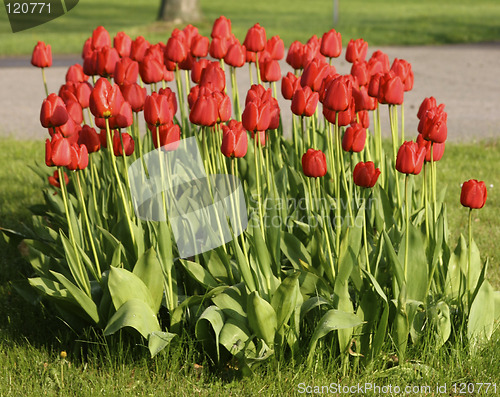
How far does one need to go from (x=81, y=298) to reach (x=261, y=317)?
2.25 ft

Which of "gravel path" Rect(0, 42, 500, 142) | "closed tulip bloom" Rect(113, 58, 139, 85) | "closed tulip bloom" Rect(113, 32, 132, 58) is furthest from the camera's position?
"gravel path" Rect(0, 42, 500, 142)

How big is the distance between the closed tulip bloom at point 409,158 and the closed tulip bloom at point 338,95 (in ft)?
0.88

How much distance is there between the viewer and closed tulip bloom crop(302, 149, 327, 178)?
101 inches

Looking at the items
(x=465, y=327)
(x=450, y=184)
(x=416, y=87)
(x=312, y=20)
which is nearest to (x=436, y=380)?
(x=465, y=327)

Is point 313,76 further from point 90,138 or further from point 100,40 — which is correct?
point 100,40

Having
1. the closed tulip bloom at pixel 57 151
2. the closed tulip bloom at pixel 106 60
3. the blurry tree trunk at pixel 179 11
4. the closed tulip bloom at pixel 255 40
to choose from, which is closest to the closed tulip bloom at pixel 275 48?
the closed tulip bloom at pixel 255 40

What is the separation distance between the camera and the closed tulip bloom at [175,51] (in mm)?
3338

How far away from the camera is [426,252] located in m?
2.87

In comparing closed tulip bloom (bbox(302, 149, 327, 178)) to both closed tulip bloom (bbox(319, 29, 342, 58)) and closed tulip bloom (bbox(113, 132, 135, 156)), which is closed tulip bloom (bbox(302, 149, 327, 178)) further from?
closed tulip bloom (bbox(319, 29, 342, 58))

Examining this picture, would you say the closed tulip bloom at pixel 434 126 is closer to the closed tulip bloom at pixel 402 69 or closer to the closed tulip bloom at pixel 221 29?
the closed tulip bloom at pixel 402 69

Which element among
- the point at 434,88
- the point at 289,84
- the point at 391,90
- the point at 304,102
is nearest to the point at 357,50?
the point at 289,84

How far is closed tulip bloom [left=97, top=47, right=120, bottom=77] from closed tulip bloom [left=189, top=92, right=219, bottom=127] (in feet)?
3.13

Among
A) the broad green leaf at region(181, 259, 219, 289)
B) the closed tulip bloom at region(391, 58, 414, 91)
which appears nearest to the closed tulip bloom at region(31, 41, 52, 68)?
the broad green leaf at region(181, 259, 219, 289)

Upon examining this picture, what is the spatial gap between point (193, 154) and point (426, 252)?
1.21m
